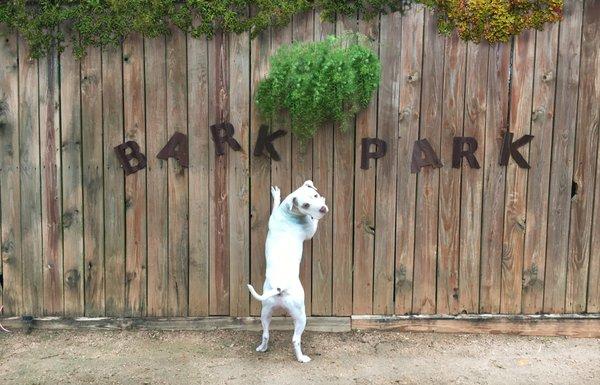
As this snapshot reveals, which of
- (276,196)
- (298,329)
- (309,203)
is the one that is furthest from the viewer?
(276,196)

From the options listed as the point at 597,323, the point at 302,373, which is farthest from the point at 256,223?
the point at 597,323

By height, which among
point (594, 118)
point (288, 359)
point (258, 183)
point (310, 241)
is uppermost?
point (594, 118)

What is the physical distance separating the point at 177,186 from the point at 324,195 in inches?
41.0

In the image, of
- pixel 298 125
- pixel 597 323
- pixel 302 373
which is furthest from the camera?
pixel 597 323

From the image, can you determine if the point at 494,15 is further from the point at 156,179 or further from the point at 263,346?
the point at 263,346

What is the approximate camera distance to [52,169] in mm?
4629

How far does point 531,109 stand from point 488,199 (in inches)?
27.2

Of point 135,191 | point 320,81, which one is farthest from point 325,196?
point 135,191

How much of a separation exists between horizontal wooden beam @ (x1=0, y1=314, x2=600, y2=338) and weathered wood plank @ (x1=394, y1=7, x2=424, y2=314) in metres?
0.19

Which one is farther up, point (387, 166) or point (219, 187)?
point (387, 166)

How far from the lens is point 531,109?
4555 millimetres

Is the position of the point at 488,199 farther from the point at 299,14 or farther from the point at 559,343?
the point at 299,14

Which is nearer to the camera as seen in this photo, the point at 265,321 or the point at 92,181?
the point at 265,321

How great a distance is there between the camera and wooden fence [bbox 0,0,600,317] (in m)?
4.52
